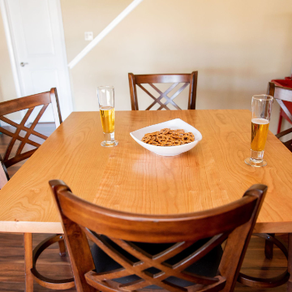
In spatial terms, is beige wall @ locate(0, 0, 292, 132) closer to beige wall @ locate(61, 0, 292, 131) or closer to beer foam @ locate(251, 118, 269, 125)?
beige wall @ locate(61, 0, 292, 131)

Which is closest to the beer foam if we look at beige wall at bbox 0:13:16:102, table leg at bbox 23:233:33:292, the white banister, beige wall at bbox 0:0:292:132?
table leg at bbox 23:233:33:292

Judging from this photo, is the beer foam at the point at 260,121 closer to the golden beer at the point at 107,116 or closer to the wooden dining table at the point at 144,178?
the wooden dining table at the point at 144,178

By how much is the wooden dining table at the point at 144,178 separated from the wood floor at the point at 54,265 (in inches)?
11.9

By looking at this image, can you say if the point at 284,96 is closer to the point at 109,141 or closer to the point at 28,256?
the point at 109,141

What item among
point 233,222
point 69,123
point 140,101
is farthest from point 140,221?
point 140,101

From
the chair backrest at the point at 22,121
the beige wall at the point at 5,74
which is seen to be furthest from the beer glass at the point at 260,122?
the beige wall at the point at 5,74

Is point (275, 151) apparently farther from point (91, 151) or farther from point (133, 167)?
point (91, 151)

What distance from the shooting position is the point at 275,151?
3.95ft

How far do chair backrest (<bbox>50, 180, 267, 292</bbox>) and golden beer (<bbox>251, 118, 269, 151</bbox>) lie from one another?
508 mm

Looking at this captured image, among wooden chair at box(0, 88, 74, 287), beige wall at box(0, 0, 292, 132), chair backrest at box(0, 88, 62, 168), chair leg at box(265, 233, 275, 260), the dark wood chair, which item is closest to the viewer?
the dark wood chair

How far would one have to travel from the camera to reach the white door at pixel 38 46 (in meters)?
3.71

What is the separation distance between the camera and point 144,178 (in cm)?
101

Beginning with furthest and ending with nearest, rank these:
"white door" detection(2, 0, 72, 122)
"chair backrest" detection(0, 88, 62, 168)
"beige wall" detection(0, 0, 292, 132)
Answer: "white door" detection(2, 0, 72, 122) < "beige wall" detection(0, 0, 292, 132) < "chair backrest" detection(0, 88, 62, 168)

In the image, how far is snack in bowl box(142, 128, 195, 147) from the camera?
1166mm
